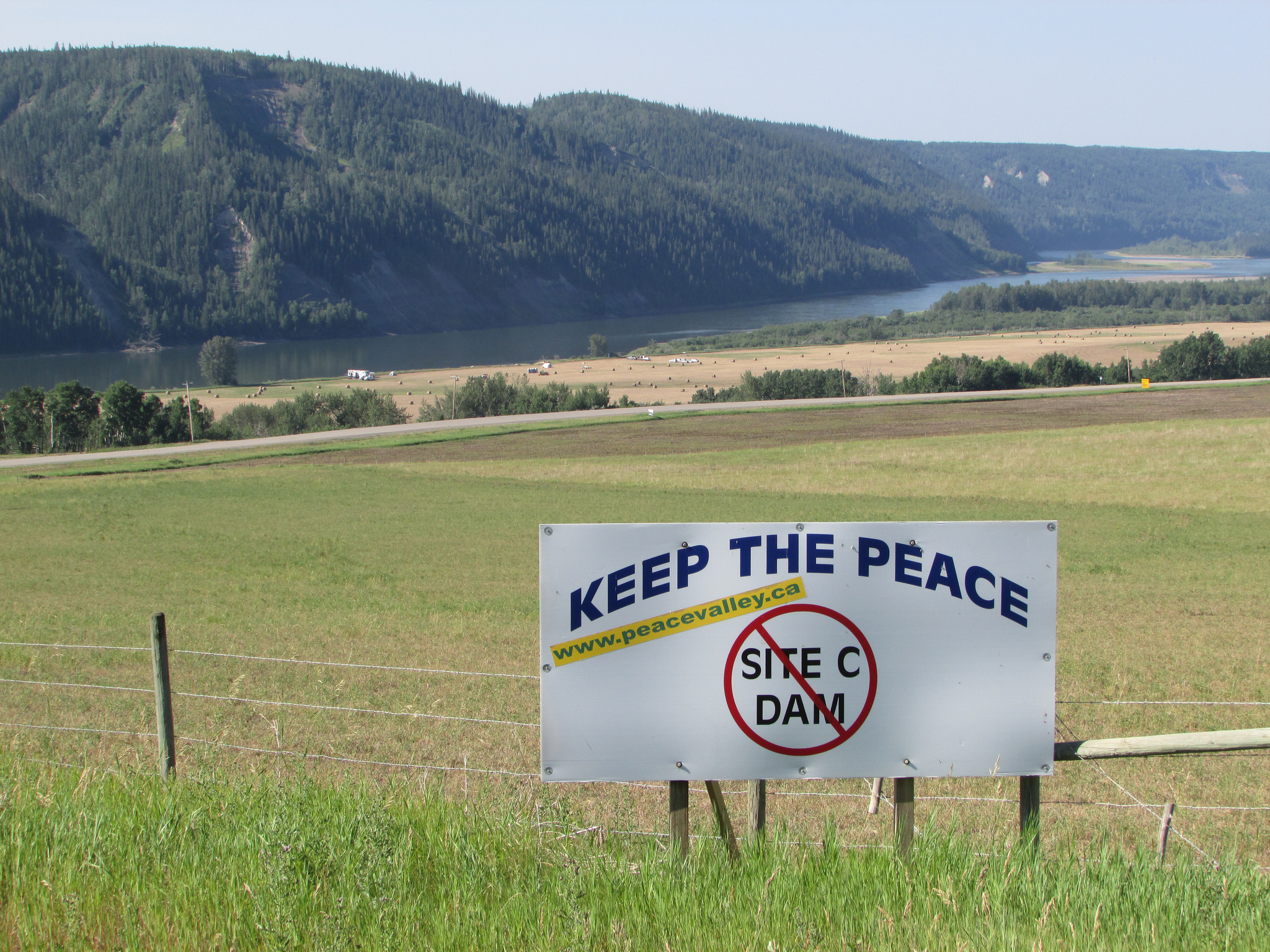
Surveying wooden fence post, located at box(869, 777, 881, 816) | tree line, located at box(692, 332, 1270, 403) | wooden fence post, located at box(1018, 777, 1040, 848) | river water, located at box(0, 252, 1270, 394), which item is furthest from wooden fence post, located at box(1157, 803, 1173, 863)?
river water, located at box(0, 252, 1270, 394)

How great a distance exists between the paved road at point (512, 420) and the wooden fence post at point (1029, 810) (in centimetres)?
5708

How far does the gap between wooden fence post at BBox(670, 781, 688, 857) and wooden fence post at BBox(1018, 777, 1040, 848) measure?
4.63 feet

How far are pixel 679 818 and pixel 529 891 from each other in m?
0.73

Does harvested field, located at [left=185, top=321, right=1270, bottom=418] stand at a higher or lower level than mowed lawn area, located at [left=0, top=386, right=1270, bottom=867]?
higher

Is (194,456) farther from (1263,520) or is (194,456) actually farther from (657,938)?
(657,938)

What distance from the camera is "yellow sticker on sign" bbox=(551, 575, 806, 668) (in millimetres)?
4527

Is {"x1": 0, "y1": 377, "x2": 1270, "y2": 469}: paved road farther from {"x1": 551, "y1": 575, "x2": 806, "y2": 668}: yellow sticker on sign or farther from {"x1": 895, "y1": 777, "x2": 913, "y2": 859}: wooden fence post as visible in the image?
{"x1": 895, "y1": 777, "x2": 913, "y2": 859}: wooden fence post

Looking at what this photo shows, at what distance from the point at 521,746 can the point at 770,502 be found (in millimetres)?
26257

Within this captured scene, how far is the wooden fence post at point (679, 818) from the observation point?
443 cm

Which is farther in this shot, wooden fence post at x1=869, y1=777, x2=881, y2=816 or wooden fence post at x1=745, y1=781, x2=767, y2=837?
wooden fence post at x1=869, y1=777, x2=881, y2=816

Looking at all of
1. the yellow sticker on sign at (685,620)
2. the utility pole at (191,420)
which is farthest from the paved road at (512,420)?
the yellow sticker on sign at (685,620)

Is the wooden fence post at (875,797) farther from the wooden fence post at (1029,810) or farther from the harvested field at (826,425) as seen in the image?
the harvested field at (826,425)

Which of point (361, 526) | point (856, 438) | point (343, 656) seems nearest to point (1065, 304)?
point (856, 438)

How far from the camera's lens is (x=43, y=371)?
149 meters
